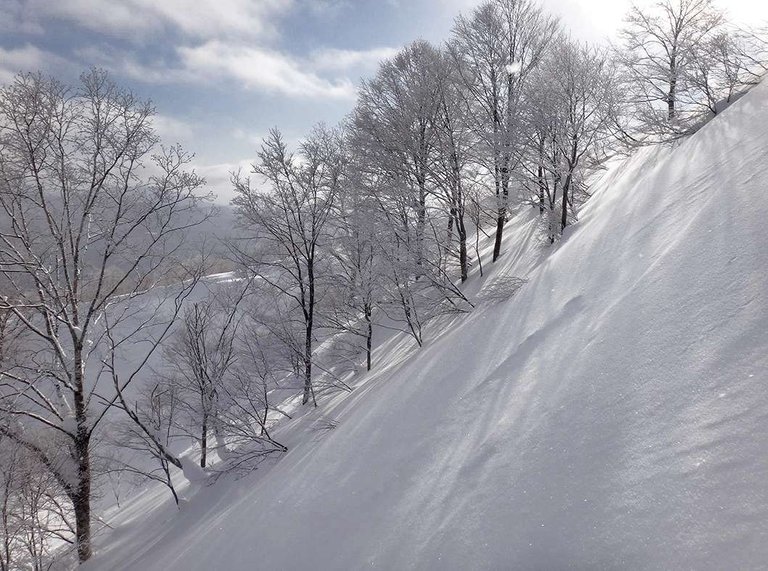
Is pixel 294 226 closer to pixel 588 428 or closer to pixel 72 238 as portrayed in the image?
pixel 72 238

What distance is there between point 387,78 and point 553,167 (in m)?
5.51

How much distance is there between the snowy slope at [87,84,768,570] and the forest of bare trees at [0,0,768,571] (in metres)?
2.92

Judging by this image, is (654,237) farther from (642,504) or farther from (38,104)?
(38,104)

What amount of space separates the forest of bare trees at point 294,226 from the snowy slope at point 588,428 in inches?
115

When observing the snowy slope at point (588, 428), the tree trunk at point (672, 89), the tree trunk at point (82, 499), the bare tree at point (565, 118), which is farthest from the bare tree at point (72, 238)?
the tree trunk at point (672, 89)

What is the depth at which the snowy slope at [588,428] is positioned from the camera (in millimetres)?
2121

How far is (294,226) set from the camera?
1172 cm

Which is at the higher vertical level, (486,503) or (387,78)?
(387,78)

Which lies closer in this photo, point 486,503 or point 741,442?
point 741,442

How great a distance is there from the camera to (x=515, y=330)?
4.96 metres

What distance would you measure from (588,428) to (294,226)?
33.4 feet

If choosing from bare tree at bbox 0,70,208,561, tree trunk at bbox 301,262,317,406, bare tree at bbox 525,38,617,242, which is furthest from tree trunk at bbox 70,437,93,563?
bare tree at bbox 525,38,617,242

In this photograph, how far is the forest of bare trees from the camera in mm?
7121

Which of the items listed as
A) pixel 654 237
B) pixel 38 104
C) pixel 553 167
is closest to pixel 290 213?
pixel 38 104
